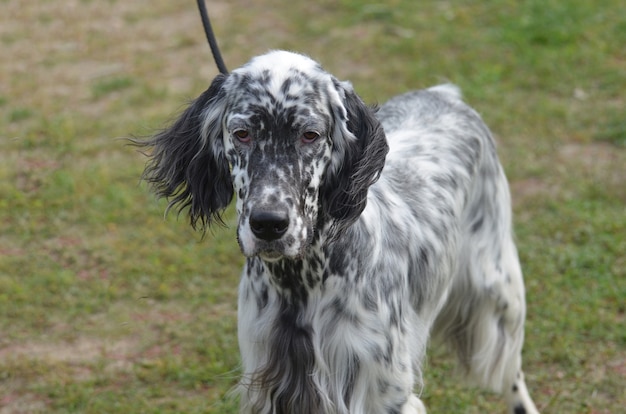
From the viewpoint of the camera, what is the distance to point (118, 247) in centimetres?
637

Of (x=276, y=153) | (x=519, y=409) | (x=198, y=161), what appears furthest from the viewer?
(x=519, y=409)

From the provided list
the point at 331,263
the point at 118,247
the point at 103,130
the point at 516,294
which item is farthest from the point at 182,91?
the point at 331,263

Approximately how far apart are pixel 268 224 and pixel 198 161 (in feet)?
1.94

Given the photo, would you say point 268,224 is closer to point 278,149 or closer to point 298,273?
point 278,149

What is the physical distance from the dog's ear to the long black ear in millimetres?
417

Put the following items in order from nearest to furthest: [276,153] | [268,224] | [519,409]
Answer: [268,224] < [276,153] < [519,409]

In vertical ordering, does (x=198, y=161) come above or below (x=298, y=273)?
above

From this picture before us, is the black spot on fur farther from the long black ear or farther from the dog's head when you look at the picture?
the long black ear

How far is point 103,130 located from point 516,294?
4.33m

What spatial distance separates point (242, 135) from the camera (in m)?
3.27

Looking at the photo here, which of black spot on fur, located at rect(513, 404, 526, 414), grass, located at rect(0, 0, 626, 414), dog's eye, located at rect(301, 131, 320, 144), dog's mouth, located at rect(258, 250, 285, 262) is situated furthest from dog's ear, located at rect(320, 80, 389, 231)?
black spot on fur, located at rect(513, 404, 526, 414)

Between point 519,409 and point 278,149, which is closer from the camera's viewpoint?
point 278,149

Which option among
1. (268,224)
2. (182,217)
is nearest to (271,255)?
(268,224)

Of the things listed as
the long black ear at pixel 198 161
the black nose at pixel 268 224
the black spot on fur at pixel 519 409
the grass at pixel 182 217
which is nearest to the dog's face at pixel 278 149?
the black nose at pixel 268 224
